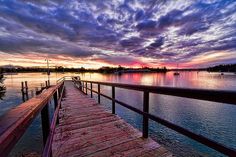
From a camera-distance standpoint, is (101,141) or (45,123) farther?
(101,141)

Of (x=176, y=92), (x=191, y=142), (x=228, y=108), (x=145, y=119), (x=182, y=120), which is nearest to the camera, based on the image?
(x=176, y=92)

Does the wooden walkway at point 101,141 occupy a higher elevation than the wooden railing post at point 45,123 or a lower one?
lower

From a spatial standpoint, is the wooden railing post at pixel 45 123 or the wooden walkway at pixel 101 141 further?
the wooden walkway at pixel 101 141

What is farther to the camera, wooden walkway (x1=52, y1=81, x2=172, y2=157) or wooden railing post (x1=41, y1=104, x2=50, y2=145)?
wooden walkway (x1=52, y1=81, x2=172, y2=157)

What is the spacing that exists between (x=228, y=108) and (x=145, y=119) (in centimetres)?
2005

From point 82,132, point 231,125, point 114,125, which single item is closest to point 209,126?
point 231,125

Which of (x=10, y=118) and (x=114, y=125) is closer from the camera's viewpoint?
(x=10, y=118)

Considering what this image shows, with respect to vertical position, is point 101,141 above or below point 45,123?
below

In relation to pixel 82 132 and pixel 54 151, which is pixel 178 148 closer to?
pixel 82 132

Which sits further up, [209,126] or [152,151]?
[152,151]

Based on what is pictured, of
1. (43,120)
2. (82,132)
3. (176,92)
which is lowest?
(82,132)

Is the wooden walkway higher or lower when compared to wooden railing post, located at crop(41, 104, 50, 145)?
lower

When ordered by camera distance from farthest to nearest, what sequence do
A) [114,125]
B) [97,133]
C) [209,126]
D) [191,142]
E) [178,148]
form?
[209,126]
[191,142]
[178,148]
[114,125]
[97,133]

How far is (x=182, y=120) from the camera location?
14.9 m
